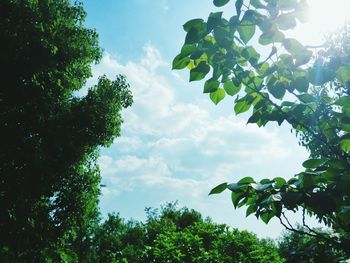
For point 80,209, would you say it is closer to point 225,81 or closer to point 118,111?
point 118,111

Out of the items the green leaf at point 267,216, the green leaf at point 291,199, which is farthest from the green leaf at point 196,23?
the green leaf at point 267,216

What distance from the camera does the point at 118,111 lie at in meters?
15.9

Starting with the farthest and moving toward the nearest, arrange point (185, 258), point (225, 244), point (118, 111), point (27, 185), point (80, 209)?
point (118, 111) → point (80, 209) → point (27, 185) → point (225, 244) → point (185, 258)

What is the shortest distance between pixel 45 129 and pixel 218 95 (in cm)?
1428

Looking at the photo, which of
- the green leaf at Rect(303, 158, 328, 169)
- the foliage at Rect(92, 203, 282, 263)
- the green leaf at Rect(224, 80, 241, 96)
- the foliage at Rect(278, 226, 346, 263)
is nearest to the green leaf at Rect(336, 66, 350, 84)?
the green leaf at Rect(303, 158, 328, 169)

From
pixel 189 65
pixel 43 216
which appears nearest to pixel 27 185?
pixel 43 216

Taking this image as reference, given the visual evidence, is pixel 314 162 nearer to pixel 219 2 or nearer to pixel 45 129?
pixel 219 2

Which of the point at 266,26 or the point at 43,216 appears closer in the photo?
the point at 266,26

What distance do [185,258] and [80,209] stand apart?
21.2 ft

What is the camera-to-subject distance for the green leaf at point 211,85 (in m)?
1.59

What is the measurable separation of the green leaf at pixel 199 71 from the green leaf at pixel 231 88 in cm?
16

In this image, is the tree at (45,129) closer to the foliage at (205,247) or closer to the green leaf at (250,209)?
the foliage at (205,247)

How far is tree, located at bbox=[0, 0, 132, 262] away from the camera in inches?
533

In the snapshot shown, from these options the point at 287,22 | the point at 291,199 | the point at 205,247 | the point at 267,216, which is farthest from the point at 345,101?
the point at 205,247
